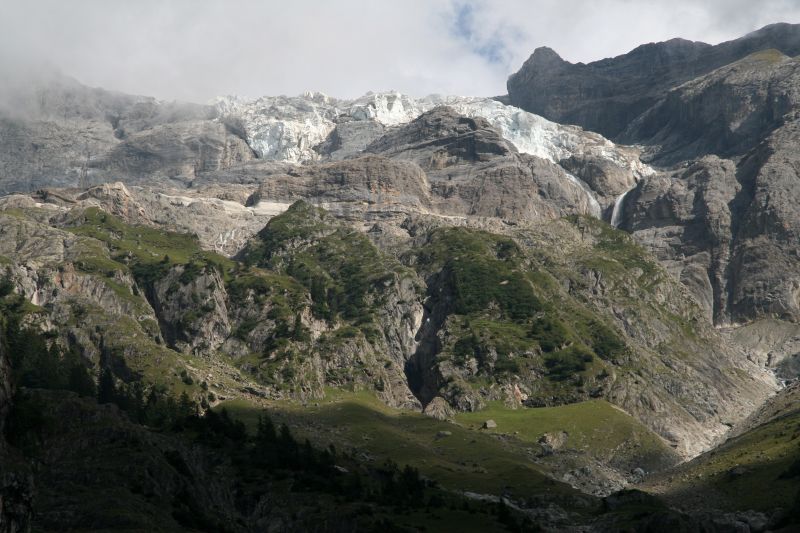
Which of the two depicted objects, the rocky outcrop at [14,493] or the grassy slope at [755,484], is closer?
the rocky outcrop at [14,493]

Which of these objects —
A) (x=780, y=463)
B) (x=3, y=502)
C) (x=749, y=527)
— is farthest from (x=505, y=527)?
(x=3, y=502)

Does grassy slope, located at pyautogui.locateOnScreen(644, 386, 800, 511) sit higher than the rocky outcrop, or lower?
lower

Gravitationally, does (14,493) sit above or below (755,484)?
above

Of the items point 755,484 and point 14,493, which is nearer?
point 14,493

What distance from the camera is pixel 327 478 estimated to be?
15625 cm

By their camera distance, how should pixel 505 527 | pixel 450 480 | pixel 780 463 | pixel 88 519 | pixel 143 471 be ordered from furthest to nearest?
pixel 450 480 < pixel 780 463 < pixel 505 527 < pixel 143 471 < pixel 88 519

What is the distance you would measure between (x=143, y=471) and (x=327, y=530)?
33.4m

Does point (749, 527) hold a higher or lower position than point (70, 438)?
lower

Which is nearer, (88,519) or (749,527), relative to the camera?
(88,519)

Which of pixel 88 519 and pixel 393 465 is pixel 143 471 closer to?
pixel 88 519

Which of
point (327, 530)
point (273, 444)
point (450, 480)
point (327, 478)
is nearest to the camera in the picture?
point (327, 530)

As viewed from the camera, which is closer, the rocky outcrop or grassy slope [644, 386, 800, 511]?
the rocky outcrop

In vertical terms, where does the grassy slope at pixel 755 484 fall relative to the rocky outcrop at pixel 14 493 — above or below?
below

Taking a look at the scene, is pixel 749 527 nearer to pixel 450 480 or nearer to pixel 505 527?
pixel 505 527
